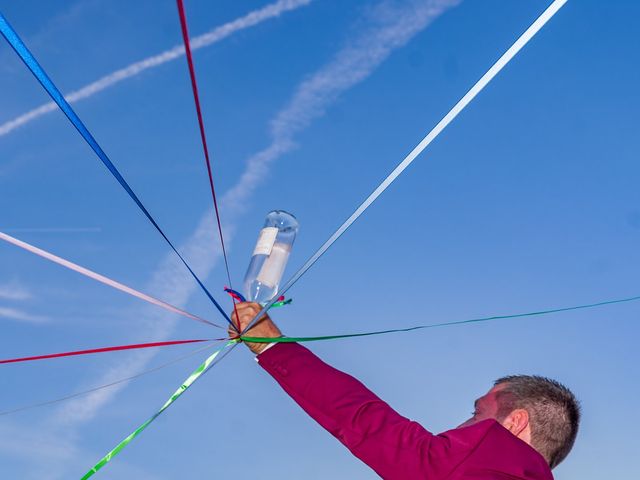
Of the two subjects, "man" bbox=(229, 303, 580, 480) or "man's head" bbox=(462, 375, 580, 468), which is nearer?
"man" bbox=(229, 303, 580, 480)

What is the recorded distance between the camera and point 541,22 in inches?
147

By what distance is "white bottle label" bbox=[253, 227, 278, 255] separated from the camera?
520 cm

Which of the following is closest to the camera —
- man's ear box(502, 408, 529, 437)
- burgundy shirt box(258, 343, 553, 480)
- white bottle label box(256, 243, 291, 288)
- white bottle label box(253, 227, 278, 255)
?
burgundy shirt box(258, 343, 553, 480)

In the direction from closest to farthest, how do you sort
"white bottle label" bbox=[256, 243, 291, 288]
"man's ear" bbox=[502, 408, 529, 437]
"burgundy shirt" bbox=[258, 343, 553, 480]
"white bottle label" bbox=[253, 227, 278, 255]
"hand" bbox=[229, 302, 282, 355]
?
"burgundy shirt" bbox=[258, 343, 553, 480]
"hand" bbox=[229, 302, 282, 355]
"man's ear" bbox=[502, 408, 529, 437]
"white bottle label" bbox=[253, 227, 278, 255]
"white bottle label" bbox=[256, 243, 291, 288]

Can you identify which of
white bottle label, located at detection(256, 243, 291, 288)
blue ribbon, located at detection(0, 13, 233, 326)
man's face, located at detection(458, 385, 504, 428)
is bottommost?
man's face, located at detection(458, 385, 504, 428)

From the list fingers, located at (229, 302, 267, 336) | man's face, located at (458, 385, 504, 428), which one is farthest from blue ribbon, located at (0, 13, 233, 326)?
man's face, located at (458, 385, 504, 428)

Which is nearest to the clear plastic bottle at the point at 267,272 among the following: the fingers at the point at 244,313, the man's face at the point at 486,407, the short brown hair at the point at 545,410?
the fingers at the point at 244,313

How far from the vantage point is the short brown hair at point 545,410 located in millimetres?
4551

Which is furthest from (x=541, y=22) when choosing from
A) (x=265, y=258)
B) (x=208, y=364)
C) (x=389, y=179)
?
(x=265, y=258)

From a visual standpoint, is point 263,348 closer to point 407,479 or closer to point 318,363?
point 318,363

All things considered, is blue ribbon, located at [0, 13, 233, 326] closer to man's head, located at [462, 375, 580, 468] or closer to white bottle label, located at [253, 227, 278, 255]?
white bottle label, located at [253, 227, 278, 255]

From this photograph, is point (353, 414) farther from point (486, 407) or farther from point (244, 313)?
point (486, 407)

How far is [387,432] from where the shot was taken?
12.3 feet

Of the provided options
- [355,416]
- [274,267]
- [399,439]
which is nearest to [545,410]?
[399,439]
